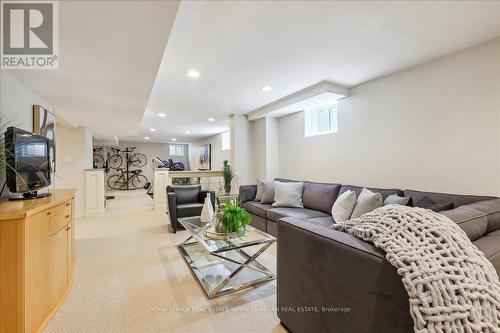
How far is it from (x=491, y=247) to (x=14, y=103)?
3.86 metres

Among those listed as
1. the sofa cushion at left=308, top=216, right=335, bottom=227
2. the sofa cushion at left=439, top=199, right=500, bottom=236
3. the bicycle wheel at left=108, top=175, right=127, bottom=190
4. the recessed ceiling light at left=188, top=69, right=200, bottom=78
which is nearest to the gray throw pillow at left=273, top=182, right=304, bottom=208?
the sofa cushion at left=308, top=216, right=335, bottom=227

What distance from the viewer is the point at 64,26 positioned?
4.83 ft

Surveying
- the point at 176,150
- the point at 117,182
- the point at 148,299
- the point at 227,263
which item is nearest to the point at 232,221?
the point at 227,263

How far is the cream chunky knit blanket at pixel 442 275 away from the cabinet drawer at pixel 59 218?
225 centimetres

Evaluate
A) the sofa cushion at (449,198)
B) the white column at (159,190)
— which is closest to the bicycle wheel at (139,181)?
the white column at (159,190)

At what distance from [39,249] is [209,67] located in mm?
2366

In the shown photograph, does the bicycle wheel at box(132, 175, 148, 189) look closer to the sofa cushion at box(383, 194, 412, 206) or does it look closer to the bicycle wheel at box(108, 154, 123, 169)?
the bicycle wheel at box(108, 154, 123, 169)

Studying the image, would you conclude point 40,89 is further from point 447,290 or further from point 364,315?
point 447,290

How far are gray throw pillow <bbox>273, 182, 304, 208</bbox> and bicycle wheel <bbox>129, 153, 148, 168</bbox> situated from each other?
8.74 meters

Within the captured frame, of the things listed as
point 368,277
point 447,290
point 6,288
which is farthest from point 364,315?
point 6,288

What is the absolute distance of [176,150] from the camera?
36.5 feet

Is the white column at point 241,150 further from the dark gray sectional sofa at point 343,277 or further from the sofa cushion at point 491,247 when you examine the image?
the sofa cushion at point 491,247

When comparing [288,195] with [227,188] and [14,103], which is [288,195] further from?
[14,103]

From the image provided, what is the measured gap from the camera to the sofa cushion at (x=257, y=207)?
11.4 ft
